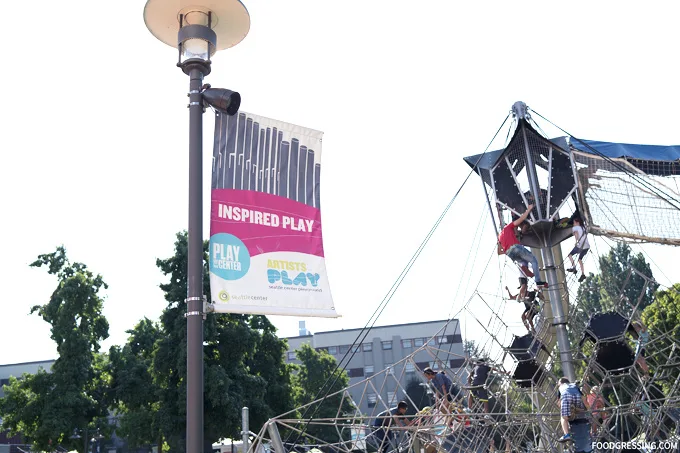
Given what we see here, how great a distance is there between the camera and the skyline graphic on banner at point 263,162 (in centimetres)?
625

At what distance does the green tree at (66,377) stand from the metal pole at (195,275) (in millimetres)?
27099

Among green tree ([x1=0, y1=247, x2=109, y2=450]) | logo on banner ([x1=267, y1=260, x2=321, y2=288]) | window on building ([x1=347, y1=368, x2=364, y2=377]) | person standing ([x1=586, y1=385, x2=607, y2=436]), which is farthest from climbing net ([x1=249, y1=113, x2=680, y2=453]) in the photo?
window on building ([x1=347, y1=368, x2=364, y2=377])

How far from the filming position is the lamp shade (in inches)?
235

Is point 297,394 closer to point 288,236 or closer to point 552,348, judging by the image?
point 552,348

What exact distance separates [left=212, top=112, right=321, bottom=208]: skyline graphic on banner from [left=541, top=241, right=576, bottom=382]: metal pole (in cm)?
635

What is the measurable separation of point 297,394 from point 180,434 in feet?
33.5

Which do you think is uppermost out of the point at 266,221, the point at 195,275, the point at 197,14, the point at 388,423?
the point at 197,14

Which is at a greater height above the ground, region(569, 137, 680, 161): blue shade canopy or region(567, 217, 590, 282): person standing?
region(569, 137, 680, 161): blue shade canopy

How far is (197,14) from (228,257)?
225 cm

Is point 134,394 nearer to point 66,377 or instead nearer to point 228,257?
point 66,377

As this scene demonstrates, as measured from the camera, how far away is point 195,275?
213 inches

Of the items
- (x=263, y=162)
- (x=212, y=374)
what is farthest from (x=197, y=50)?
(x=212, y=374)

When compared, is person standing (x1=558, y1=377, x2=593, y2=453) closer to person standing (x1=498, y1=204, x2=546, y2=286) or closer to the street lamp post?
person standing (x1=498, y1=204, x2=546, y2=286)

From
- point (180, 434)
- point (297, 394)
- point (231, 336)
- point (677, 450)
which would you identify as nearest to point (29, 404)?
point (180, 434)
